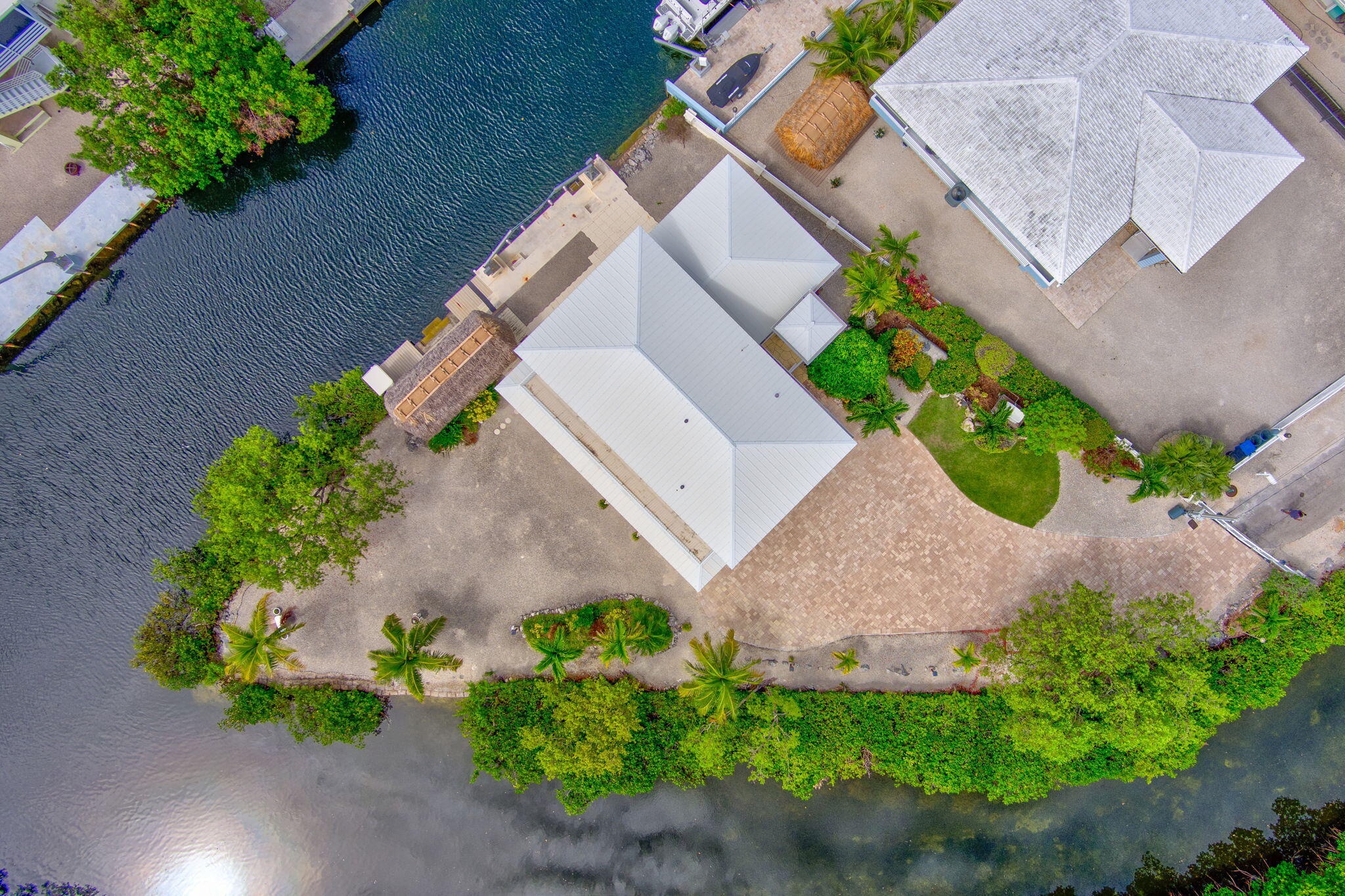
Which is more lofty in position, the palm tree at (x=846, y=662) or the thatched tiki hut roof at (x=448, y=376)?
the thatched tiki hut roof at (x=448, y=376)

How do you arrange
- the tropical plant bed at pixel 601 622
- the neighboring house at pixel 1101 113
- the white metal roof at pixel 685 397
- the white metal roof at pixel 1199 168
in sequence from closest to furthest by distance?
the white metal roof at pixel 685 397
the neighboring house at pixel 1101 113
the white metal roof at pixel 1199 168
the tropical plant bed at pixel 601 622

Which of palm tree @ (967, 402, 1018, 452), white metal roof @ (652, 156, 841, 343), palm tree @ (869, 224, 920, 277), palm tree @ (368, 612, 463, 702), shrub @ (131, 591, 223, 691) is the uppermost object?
shrub @ (131, 591, 223, 691)

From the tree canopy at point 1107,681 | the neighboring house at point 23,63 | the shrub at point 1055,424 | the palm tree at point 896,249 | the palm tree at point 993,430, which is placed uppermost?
the neighboring house at point 23,63

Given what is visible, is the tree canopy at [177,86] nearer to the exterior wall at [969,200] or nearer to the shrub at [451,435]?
the shrub at [451,435]

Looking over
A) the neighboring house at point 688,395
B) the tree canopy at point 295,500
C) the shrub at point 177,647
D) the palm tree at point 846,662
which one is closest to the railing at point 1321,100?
the neighboring house at point 688,395

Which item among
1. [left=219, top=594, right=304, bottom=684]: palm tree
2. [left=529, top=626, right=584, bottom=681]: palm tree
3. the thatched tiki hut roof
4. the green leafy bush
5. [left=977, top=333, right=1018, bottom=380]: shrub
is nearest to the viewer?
[left=219, top=594, right=304, bottom=684]: palm tree

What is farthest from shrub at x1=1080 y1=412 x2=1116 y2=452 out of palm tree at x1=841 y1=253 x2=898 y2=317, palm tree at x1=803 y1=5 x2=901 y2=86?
palm tree at x1=803 y1=5 x2=901 y2=86

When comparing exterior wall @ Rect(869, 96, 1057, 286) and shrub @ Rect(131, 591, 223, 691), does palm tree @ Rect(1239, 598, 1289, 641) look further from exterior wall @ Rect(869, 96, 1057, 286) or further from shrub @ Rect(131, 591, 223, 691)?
shrub @ Rect(131, 591, 223, 691)
